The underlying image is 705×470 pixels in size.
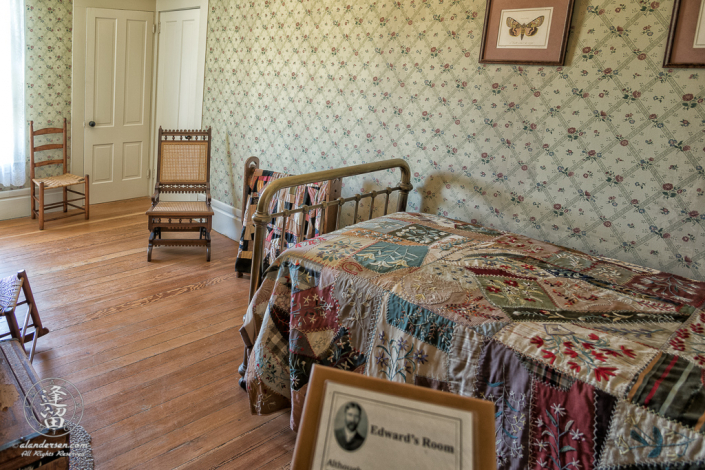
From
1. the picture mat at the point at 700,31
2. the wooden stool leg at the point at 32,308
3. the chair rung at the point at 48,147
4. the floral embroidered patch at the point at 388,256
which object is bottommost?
the wooden stool leg at the point at 32,308

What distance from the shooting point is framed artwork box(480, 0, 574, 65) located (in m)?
2.54

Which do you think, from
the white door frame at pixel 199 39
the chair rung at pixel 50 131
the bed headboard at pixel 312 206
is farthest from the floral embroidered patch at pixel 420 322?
the chair rung at pixel 50 131

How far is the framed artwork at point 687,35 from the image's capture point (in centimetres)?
215

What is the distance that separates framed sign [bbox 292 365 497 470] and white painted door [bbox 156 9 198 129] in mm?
4536

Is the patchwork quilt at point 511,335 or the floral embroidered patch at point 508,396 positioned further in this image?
the floral embroidered patch at point 508,396

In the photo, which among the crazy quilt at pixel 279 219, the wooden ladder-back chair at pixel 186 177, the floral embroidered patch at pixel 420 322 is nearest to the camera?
the floral embroidered patch at pixel 420 322

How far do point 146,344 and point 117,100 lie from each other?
3.45 m

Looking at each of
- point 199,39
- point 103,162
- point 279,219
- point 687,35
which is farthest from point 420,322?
point 103,162

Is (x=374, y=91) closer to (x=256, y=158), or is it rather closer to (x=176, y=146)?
(x=256, y=158)

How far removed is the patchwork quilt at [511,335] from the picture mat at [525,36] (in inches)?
39.7

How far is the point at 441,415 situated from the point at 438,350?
0.90 metres

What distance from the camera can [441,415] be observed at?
2.87 feet

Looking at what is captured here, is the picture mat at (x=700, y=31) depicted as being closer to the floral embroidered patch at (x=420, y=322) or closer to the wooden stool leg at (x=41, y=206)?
the floral embroidered patch at (x=420, y=322)

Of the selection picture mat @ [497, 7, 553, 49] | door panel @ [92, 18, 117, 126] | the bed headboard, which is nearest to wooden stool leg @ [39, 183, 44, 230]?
door panel @ [92, 18, 117, 126]
